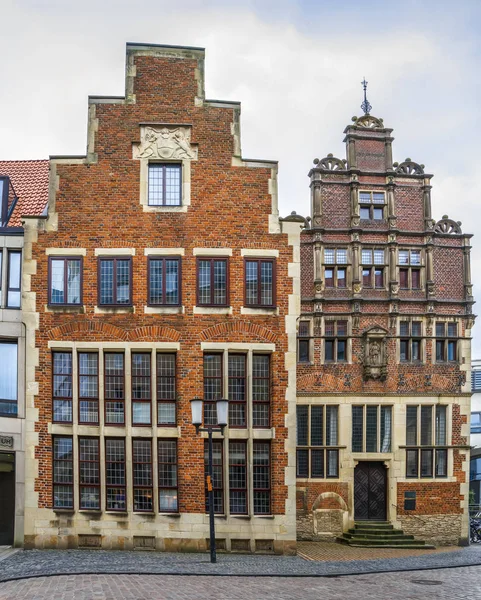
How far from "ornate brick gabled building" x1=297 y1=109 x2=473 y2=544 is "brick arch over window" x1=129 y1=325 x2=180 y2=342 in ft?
25.0

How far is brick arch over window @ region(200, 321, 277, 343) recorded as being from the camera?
72.5 ft

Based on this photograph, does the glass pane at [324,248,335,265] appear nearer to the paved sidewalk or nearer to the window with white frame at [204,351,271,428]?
the window with white frame at [204,351,271,428]

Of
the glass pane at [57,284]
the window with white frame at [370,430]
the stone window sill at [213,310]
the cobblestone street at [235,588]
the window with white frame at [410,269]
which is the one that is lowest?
the cobblestone street at [235,588]

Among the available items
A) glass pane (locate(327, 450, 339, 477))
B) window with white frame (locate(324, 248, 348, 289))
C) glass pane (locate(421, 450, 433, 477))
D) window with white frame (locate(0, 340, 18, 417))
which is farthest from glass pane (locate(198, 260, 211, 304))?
glass pane (locate(421, 450, 433, 477))

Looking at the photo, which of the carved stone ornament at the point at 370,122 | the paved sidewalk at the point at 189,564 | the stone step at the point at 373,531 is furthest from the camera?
the carved stone ornament at the point at 370,122

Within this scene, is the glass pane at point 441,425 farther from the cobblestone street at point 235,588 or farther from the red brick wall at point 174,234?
the cobblestone street at point 235,588

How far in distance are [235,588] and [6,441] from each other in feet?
28.3

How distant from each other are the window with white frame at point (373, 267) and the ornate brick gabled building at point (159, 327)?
7.33 meters

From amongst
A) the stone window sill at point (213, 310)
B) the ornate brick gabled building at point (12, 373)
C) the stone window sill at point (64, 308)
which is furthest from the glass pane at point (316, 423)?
the ornate brick gabled building at point (12, 373)

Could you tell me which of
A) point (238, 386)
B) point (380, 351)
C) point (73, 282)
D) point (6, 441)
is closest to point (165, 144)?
point (73, 282)

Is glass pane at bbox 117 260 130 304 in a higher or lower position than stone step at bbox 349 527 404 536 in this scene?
higher

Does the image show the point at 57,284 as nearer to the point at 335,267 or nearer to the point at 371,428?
the point at 335,267

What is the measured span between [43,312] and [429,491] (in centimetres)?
1514

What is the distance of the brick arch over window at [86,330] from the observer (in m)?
22.0
